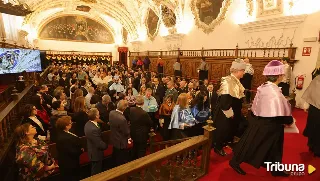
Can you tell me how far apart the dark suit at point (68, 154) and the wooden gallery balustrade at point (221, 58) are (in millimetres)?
7743

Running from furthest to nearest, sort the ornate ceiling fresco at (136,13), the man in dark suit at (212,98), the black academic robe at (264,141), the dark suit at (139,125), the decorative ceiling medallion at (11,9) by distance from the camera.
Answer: the ornate ceiling fresco at (136,13), the decorative ceiling medallion at (11,9), the man in dark suit at (212,98), the dark suit at (139,125), the black academic robe at (264,141)

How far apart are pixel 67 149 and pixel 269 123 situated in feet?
10.4

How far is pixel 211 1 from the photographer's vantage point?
11.2 metres

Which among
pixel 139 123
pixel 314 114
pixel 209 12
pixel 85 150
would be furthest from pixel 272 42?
pixel 85 150

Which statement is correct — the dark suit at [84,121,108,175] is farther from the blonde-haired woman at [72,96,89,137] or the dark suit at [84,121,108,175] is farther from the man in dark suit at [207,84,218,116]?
the man in dark suit at [207,84,218,116]

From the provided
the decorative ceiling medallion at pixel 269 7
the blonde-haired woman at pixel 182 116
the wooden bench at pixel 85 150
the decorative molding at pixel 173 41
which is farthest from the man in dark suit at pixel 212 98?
the decorative molding at pixel 173 41

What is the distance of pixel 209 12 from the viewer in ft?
37.8

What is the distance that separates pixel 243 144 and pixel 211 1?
10.3 meters

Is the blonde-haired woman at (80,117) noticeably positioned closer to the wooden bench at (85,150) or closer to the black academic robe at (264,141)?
the wooden bench at (85,150)

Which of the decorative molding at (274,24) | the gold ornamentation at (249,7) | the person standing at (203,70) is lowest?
the person standing at (203,70)

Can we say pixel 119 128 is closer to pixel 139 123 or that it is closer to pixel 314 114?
pixel 139 123

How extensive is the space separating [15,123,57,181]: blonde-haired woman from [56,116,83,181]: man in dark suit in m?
0.35

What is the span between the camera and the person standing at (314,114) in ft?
10.5

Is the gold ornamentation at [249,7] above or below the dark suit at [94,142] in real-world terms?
above
